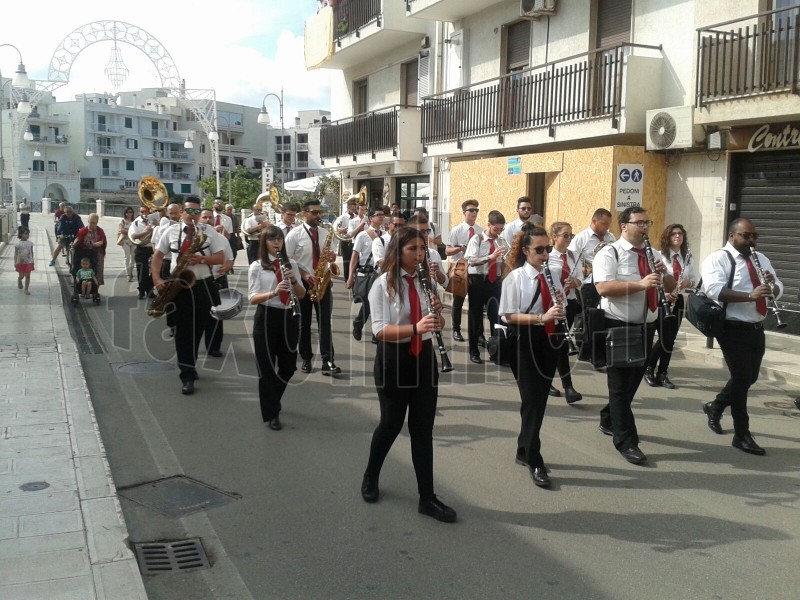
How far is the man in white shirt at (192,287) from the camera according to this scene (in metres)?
8.13

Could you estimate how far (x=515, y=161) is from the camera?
16.6 meters

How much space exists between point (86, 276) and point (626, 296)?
36.1 feet

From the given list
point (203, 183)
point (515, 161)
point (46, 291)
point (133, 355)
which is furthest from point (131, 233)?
point (203, 183)

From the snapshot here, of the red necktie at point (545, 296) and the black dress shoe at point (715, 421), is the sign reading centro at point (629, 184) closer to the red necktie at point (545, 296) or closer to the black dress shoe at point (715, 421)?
the black dress shoe at point (715, 421)

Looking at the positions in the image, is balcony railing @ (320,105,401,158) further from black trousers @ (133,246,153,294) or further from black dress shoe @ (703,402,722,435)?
black dress shoe @ (703,402,722,435)

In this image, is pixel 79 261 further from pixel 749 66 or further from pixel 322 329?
pixel 749 66

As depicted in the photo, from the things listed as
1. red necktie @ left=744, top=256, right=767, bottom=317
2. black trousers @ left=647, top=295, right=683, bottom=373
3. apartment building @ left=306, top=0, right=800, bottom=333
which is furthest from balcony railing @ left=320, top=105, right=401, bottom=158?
red necktie @ left=744, top=256, right=767, bottom=317

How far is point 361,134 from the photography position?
25000mm

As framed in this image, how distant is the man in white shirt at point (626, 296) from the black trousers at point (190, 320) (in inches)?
168

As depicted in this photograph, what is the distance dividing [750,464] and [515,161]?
1136cm

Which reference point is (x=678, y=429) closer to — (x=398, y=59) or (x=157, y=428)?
(x=157, y=428)

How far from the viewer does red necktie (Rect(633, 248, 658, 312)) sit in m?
6.07

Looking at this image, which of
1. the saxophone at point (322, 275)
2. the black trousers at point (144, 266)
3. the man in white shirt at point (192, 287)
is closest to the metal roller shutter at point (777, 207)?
the saxophone at point (322, 275)

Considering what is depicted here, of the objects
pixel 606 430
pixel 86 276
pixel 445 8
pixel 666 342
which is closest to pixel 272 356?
pixel 606 430
